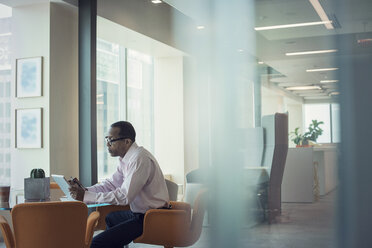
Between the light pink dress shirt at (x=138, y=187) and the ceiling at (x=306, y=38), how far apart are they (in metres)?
1.30

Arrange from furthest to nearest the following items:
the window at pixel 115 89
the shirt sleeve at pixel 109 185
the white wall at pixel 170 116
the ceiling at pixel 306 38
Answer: the window at pixel 115 89 < the white wall at pixel 170 116 < the shirt sleeve at pixel 109 185 < the ceiling at pixel 306 38

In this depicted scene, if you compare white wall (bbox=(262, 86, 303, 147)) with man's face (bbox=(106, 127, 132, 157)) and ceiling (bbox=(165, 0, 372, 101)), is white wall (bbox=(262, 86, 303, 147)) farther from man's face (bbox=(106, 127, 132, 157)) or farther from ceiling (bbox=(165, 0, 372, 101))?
man's face (bbox=(106, 127, 132, 157))

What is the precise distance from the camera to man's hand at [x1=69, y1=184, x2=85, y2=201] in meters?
3.58

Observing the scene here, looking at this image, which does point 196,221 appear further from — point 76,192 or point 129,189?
point 76,192

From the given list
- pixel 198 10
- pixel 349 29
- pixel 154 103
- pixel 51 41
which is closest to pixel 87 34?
pixel 51 41

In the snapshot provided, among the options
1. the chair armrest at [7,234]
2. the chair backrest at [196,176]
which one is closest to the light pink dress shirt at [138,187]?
Answer: the chair armrest at [7,234]

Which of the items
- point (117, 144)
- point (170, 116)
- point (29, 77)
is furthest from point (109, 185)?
point (29, 77)

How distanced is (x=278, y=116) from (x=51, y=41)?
3453mm

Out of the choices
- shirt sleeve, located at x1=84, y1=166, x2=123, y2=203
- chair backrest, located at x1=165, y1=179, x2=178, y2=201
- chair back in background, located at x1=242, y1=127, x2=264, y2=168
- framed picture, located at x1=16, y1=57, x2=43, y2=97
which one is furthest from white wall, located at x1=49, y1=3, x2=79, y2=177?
chair back in background, located at x1=242, y1=127, x2=264, y2=168

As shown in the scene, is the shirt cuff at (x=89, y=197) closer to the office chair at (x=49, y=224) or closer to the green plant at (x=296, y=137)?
the office chair at (x=49, y=224)

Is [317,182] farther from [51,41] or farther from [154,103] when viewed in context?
[51,41]

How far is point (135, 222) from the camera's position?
3.76 meters

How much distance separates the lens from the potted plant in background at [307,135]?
3.99m

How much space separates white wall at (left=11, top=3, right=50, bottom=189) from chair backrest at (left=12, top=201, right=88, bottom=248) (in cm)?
309
